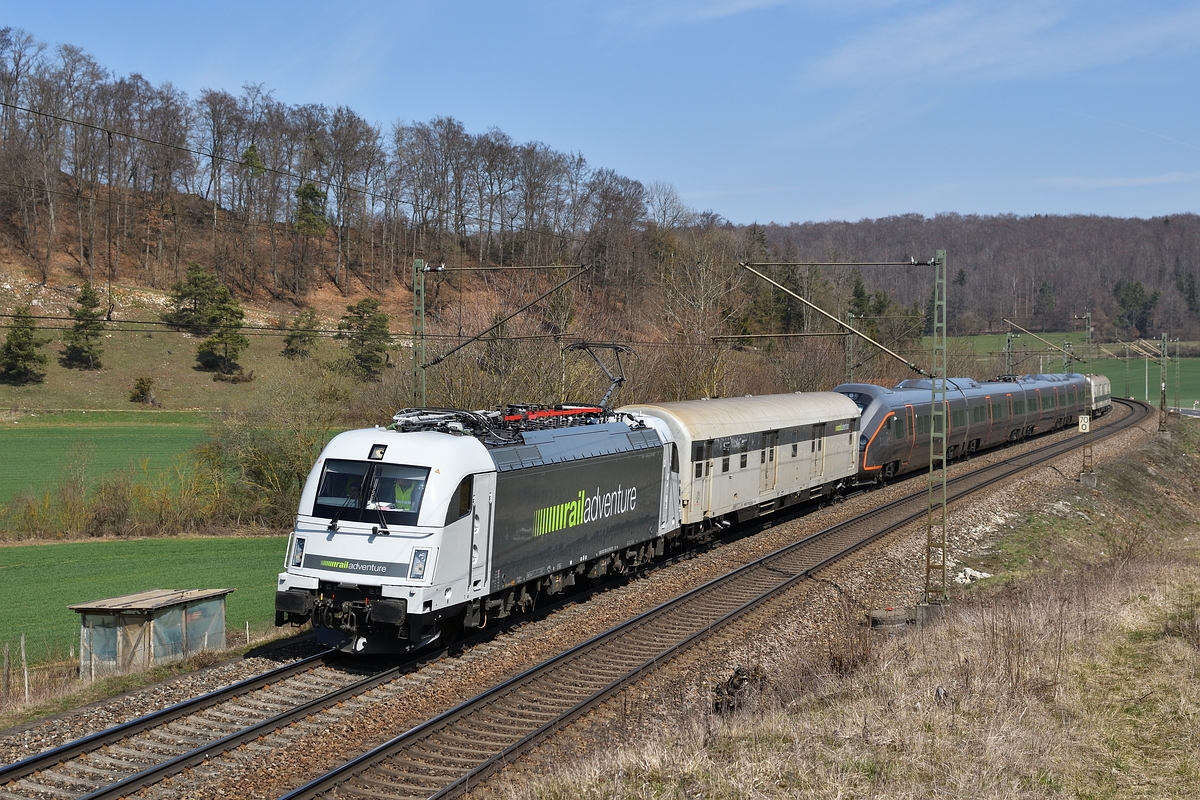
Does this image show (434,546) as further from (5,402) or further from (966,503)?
(5,402)

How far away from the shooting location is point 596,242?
271ft

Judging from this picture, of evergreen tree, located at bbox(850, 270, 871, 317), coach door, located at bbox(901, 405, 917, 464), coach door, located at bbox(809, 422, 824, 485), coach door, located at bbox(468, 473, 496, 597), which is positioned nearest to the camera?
coach door, located at bbox(468, 473, 496, 597)

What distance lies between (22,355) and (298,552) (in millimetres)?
56521

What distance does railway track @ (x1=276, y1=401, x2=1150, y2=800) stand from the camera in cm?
979

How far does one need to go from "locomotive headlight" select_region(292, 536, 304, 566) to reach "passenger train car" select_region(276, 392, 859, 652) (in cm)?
2

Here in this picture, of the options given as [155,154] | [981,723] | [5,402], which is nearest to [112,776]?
[981,723]

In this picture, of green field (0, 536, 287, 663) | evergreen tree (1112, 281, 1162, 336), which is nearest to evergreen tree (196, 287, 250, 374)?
green field (0, 536, 287, 663)

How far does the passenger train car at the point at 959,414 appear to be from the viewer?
109 ft

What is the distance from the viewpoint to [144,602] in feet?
47.1

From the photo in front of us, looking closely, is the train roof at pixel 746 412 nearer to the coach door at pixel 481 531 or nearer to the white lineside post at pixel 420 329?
the white lineside post at pixel 420 329

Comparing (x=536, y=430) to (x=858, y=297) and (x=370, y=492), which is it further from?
(x=858, y=297)

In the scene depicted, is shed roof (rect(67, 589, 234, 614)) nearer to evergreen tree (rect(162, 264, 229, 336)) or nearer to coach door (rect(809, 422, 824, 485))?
coach door (rect(809, 422, 824, 485))

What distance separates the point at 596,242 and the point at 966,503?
56.2m

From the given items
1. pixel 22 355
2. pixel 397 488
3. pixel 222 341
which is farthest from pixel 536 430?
pixel 222 341
